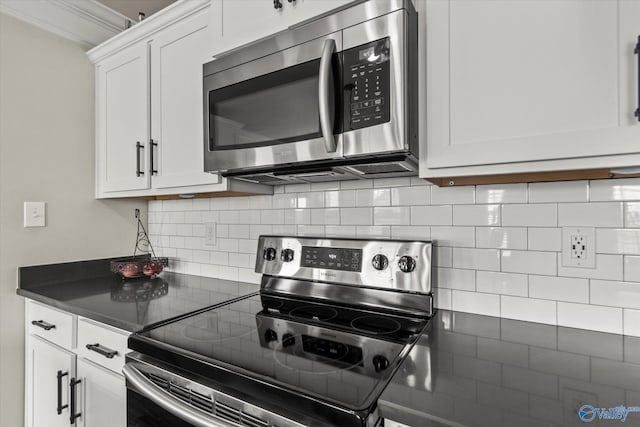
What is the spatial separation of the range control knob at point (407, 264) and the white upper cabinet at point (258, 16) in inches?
33.0

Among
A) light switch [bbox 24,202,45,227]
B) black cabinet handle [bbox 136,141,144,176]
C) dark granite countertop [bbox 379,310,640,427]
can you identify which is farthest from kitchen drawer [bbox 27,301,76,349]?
dark granite countertop [bbox 379,310,640,427]

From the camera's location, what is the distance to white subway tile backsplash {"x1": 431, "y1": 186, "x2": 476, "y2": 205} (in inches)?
46.3

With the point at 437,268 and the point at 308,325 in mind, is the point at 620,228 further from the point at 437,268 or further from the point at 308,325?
the point at 308,325

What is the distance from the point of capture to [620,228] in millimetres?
958

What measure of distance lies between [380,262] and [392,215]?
0.73 feet

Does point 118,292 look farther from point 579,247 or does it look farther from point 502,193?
point 579,247

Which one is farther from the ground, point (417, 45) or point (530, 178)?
point (417, 45)

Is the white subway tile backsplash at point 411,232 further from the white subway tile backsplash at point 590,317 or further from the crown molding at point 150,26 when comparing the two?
the crown molding at point 150,26

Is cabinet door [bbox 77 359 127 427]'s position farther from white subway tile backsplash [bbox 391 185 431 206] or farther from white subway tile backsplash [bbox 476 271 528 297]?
white subway tile backsplash [bbox 476 271 528 297]

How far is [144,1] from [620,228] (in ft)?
8.01

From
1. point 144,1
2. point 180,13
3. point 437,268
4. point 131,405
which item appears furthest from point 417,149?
point 144,1

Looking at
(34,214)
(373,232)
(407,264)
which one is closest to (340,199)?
(373,232)

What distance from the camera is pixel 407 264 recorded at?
1141 millimetres

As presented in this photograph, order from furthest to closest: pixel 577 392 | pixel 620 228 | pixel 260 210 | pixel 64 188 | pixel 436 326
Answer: pixel 64 188 → pixel 260 210 → pixel 436 326 → pixel 620 228 → pixel 577 392
